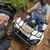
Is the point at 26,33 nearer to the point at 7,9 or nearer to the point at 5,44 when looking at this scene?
A: the point at 7,9

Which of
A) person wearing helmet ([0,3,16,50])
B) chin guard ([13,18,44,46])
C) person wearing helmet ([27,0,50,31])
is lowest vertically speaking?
chin guard ([13,18,44,46])

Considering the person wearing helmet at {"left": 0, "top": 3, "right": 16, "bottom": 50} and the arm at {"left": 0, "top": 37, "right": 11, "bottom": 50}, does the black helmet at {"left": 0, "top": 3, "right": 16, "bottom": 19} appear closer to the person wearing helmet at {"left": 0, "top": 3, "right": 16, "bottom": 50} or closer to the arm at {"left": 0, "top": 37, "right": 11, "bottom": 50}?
the person wearing helmet at {"left": 0, "top": 3, "right": 16, "bottom": 50}

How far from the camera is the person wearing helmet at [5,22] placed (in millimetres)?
3159

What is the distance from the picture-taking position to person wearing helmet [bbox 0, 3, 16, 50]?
316cm

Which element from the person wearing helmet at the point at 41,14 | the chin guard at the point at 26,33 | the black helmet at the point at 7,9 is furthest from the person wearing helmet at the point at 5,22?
the person wearing helmet at the point at 41,14

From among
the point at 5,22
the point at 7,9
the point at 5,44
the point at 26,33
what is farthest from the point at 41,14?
the point at 5,44

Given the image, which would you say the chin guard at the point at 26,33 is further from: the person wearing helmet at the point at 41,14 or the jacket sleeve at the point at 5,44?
the jacket sleeve at the point at 5,44

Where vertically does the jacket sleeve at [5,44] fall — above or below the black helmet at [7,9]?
below

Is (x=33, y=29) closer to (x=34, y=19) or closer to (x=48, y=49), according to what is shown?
(x=34, y=19)

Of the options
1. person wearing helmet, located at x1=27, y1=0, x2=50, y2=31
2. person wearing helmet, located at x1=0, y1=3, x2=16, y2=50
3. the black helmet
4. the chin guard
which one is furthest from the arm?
person wearing helmet, located at x1=27, y1=0, x2=50, y2=31

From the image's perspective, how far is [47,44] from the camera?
22.6ft

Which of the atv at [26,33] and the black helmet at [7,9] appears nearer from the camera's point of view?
the black helmet at [7,9]

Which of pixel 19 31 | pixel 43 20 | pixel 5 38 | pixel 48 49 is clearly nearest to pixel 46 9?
pixel 43 20

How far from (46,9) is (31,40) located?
29.4 inches
